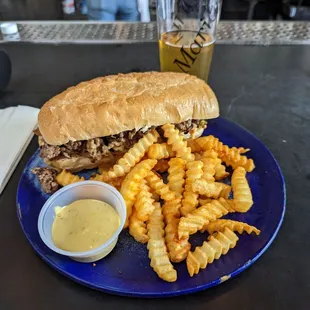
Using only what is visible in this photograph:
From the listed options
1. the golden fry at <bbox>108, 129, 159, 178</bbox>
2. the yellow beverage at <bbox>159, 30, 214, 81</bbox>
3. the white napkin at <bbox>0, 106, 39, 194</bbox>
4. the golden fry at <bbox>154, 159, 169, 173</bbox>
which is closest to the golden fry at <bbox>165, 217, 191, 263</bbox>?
the golden fry at <bbox>108, 129, 159, 178</bbox>

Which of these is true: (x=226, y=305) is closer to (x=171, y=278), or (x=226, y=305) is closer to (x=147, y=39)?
(x=171, y=278)

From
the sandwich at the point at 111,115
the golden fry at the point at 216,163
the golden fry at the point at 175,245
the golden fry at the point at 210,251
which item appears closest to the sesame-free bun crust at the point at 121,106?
the sandwich at the point at 111,115

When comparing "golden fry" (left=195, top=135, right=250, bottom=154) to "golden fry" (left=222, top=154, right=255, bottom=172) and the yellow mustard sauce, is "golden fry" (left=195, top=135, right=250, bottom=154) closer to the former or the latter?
"golden fry" (left=222, top=154, right=255, bottom=172)

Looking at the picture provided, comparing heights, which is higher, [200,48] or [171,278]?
[200,48]

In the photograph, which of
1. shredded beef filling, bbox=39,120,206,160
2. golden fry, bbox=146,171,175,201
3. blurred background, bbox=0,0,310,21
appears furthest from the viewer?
blurred background, bbox=0,0,310,21

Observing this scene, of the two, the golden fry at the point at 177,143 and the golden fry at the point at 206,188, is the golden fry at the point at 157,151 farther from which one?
the golden fry at the point at 206,188

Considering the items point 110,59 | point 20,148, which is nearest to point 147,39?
point 110,59

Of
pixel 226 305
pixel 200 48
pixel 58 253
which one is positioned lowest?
pixel 226 305
